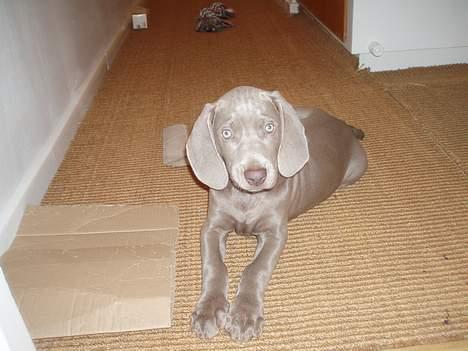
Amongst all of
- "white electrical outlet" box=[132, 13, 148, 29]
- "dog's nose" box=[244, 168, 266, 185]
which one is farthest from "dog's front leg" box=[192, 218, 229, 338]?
"white electrical outlet" box=[132, 13, 148, 29]

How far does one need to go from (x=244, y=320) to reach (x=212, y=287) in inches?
6.1

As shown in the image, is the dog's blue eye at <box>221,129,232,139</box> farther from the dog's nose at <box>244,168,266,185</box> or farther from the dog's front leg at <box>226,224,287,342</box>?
the dog's front leg at <box>226,224,287,342</box>

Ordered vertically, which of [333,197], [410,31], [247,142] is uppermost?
[247,142]

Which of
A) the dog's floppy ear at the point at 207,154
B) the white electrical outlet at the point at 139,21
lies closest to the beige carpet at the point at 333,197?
the dog's floppy ear at the point at 207,154

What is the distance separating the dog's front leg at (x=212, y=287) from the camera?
1.40 metres

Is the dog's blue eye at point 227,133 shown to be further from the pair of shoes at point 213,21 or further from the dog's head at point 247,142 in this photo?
the pair of shoes at point 213,21

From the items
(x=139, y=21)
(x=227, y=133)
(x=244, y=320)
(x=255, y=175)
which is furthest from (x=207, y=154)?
(x=139, y=21)

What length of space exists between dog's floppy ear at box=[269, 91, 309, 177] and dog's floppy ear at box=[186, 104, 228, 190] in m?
0.20

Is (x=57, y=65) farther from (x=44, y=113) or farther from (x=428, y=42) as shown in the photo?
(x=428, y=42)

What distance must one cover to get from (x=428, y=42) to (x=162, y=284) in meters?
2.79

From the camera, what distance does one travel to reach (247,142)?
144 centimetres

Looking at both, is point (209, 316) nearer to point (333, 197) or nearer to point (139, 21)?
point (333, 197)

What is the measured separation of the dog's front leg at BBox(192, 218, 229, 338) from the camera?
140 centimetres

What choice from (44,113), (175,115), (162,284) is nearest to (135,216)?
(162,284)
